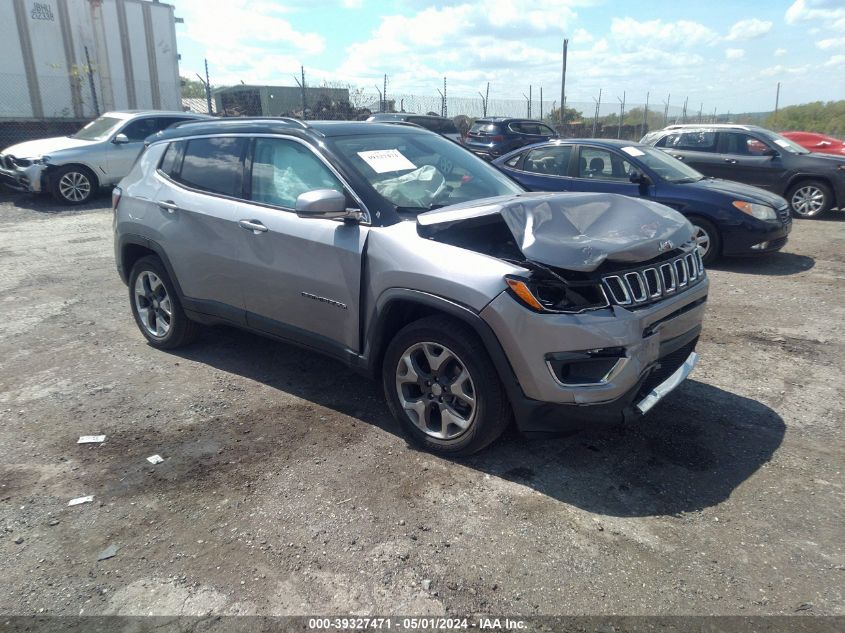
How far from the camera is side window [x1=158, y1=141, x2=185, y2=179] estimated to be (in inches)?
194

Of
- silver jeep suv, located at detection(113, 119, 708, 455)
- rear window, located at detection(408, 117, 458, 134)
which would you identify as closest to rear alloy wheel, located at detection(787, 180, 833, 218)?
rear window, located at detection(408, 117, 458, 134)

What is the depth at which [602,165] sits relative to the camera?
8.35 m

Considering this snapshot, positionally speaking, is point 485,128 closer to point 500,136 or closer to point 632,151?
point 500,136

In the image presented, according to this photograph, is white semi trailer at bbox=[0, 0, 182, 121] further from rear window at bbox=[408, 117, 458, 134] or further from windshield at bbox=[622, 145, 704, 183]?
windshield at bbox=[622, 145, 704, 183]

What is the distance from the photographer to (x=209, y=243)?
4.52m

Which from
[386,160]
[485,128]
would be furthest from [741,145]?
[386,160]

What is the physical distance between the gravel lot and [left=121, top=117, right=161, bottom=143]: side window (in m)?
8.96

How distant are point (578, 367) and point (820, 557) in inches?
50.5

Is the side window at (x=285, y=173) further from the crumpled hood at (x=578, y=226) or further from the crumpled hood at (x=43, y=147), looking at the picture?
the crumpled hood at (x=43, y=147)

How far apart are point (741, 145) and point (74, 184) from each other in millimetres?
12435

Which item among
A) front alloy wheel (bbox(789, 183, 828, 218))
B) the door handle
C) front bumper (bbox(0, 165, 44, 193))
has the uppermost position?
the door handle

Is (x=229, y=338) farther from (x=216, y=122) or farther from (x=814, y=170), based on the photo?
(x=814, y=170)

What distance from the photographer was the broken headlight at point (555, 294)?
307 cm

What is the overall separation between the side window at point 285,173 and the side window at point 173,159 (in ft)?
3.11
